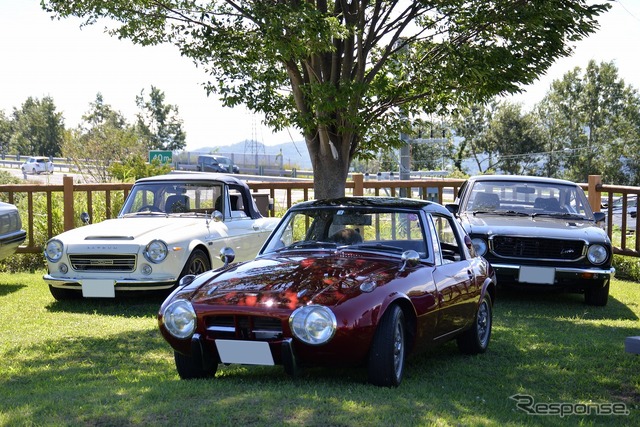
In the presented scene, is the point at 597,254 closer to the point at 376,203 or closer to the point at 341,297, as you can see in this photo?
the point at 376,203

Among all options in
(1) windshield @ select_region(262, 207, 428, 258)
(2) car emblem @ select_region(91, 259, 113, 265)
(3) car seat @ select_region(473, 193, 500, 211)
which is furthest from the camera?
(3) car seat @ select_region(473, 193, 500, 211)

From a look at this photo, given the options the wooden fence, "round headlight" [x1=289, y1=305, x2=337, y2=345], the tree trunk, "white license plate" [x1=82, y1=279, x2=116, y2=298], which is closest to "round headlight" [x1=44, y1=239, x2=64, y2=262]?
"white license plate" [x1=82, y1=279, x2=116, y2=298]

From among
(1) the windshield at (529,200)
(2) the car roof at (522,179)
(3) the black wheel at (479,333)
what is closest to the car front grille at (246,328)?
(3) the black wheel at (479,333)

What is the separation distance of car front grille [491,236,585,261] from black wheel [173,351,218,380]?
566 centimetres

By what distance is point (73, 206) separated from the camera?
1456 cm

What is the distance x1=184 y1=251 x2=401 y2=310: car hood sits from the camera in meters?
5.64

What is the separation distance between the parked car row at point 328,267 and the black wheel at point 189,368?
1 cm

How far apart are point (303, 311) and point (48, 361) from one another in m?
2.87

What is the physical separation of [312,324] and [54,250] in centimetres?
575

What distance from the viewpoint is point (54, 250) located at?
33.6ft

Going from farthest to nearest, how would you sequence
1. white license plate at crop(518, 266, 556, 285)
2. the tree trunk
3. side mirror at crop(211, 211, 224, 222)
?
→ the tree trunk < side mirror at crop(211, 211, 224, 222) < white license plate at crop(518, 266, 556, 285)

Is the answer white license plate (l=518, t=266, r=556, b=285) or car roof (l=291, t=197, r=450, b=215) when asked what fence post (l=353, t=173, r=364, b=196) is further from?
car roof (l=291, t=197, r=450, b=215)

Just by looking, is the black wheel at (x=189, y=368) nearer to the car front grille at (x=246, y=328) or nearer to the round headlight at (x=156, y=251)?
the car front grille at (x=246, y=328)

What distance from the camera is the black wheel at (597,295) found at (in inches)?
425
